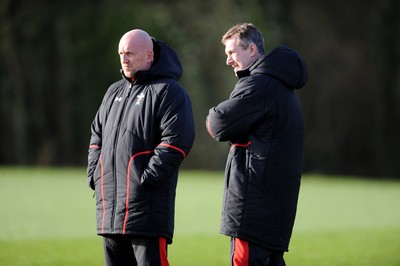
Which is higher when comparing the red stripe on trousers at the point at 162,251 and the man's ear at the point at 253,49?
Result: the man's ear at the point at 253,49

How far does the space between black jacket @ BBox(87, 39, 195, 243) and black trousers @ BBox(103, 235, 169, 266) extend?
75 mm

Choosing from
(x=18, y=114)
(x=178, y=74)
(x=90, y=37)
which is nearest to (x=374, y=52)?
(x=90, y=37)

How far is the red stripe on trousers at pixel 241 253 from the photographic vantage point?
5156mm

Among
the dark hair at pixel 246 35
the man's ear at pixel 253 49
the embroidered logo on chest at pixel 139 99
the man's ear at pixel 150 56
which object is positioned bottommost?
the embroidered logo on chest at pixel 139 99

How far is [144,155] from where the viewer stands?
5.48 m

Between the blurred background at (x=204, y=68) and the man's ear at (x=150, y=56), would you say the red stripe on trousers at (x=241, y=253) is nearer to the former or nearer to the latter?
the man's ear at (x=150, y=56)

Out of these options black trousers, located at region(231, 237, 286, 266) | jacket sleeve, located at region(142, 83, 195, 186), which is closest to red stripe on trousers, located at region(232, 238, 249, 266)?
black trousers, located at region(231, 237, 286, 266)

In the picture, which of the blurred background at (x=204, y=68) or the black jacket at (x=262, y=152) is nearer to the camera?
the black jacket at (x=262, y=152)

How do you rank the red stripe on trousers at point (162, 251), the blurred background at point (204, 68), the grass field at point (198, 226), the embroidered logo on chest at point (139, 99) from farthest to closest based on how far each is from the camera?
the blurred background at point (204, 68), the grass field at point (198, 226), the embroidered logo on chest at point (139, 99), the red stripe on trousers at point (162, 251)

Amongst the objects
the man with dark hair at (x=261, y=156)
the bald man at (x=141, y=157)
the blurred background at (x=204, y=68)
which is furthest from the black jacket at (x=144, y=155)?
the blurred background at (x=204, y=68)

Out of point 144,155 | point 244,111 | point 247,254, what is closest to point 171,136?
point 144,155

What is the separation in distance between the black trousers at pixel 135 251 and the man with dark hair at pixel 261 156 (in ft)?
1.62

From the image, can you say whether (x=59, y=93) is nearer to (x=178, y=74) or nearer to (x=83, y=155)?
(x=83, y=155)

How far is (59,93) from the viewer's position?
35.6 meters
